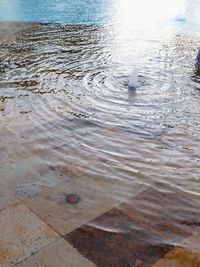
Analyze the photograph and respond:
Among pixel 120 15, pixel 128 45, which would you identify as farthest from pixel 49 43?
pixel 120 15

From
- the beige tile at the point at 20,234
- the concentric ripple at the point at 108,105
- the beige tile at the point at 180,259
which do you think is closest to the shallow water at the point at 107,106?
the concentric ripple at the point at 108,105

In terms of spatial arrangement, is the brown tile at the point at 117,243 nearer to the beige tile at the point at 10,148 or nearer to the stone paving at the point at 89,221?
the stone paving at the point at 89,221

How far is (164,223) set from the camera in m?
4.22

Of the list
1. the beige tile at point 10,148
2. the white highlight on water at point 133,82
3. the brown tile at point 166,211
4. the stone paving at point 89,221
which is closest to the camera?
the stone paving at point 89,221

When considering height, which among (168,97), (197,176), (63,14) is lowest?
(197,176)

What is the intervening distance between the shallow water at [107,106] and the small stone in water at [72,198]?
1.75 feet

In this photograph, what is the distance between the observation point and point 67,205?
4.45 metres

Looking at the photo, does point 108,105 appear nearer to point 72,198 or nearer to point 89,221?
point 72,198

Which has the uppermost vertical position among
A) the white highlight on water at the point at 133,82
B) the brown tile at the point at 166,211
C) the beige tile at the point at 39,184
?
the white highlight on water at the point at 133,82

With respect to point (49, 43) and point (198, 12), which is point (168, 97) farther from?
point (198, 12)

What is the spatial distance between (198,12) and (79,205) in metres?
20.8

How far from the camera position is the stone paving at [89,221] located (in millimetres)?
3668

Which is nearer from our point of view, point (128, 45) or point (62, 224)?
point (62, 224)

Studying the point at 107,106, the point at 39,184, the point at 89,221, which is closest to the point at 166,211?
the point at 89,221
